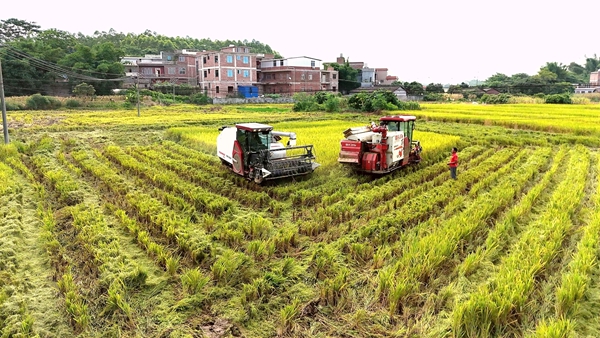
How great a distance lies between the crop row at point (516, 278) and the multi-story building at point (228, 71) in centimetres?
4682

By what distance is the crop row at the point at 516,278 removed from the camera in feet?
14.6

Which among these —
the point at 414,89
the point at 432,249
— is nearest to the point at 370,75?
the point at 414,89

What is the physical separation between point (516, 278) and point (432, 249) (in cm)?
117

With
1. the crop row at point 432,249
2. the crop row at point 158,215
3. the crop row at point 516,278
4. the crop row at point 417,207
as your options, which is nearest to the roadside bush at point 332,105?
the crop row at point 417,207

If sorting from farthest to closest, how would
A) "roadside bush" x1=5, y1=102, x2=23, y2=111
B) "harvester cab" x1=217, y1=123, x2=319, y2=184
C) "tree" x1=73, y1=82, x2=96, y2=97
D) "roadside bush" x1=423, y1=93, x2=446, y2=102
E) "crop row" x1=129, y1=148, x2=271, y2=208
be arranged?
1. "roadside bush" x1=423, y1=93, x2=446, y2=102
2. "tree" x1=73, y1=82, x2=96, y2=97
3. "roadside bush" x1=5, y1=102, x2=23, y2=111
4. "harvester cab" x1=217, y1=123, x2=319, y2=184
5. "crop row" x1=129, y1=148, x2=271, y2=208

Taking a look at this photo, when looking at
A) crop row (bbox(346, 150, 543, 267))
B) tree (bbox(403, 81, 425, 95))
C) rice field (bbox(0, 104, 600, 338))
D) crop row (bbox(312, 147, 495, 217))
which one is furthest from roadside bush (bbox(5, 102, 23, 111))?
tree (bbox(403, 81, 425, 95))

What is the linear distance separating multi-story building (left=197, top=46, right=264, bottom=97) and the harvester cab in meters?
41.2

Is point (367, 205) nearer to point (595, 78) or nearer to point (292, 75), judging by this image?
point (292, 75)

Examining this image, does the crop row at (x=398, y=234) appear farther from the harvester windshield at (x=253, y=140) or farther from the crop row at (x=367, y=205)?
the harvester windshield at (x=253, y=140)

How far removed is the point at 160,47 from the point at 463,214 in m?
92.8

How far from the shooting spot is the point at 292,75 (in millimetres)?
54031

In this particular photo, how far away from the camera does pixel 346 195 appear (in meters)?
9.30

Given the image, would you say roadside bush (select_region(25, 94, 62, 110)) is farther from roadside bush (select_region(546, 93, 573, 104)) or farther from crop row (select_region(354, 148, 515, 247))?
roadside bush (select_region(546, 93, 573, 104))

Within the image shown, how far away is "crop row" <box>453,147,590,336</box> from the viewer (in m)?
4.44
